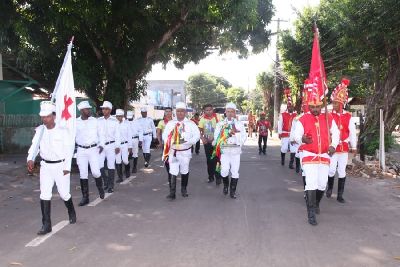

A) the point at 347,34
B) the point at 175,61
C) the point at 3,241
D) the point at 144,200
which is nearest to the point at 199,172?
the point at 144,200

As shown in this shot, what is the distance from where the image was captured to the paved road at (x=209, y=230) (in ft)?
17.5

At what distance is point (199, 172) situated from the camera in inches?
516

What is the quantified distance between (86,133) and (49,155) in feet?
6.50

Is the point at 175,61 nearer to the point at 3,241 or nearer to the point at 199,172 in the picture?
the point at 199,172

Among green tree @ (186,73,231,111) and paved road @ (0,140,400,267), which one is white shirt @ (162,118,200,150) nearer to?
paved road @ (0,140,400,267)

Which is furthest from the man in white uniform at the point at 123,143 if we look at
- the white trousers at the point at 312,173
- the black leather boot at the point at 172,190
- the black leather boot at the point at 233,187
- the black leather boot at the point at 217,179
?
the white trousers at the point at 312,173

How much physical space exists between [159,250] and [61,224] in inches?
81.9

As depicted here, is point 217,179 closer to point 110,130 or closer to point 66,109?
point 110,130

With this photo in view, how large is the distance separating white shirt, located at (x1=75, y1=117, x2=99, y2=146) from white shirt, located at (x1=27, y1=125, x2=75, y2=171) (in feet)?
5.82

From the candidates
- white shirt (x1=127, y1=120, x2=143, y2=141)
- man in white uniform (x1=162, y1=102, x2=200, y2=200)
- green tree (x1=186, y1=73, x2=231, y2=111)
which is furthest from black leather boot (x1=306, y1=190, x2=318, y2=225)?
green tree (x1=186, y1=73, x2=231, y2=111)

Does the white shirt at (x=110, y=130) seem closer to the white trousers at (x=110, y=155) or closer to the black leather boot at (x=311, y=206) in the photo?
the white trousers at (x=110, y=155)

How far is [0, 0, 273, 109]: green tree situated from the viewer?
1341 cm

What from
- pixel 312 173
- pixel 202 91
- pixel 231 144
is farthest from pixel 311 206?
pixel 202 91

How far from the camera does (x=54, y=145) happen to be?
21.6ft
